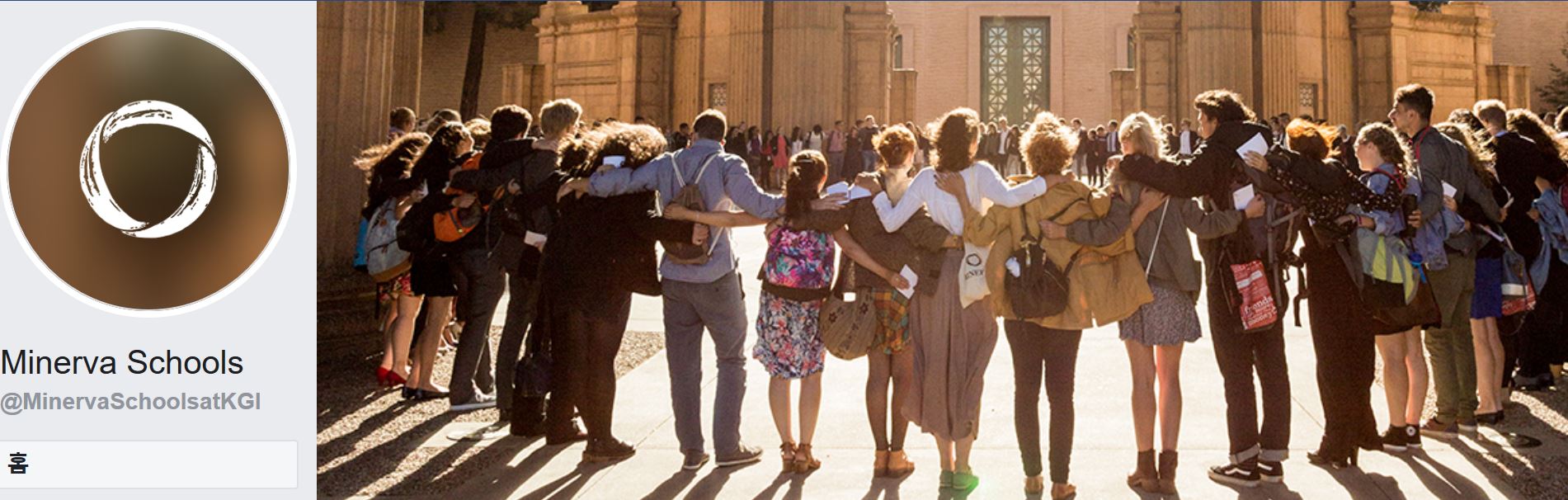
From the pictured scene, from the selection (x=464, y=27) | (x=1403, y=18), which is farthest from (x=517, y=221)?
(x=464, y=27)

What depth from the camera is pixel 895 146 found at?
588cm

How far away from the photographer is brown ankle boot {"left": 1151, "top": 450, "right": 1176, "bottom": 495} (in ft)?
18.6

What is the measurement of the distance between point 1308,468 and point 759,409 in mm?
2916

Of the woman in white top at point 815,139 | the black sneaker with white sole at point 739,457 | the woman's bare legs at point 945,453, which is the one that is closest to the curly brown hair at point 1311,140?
the woman's bare legs at point 945,453

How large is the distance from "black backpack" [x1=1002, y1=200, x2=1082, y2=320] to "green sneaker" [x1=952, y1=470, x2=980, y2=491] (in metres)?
0.76

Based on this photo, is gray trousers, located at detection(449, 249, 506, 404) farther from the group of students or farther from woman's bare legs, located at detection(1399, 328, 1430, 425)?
woman's bare legs, located at detection(1399, 328, 1430, 425)

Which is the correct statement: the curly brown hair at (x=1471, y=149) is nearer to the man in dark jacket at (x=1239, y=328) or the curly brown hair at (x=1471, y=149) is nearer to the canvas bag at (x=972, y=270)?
the man in dark jacket at (x=1239, y=328)

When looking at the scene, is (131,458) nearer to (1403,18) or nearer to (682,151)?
(682,151)

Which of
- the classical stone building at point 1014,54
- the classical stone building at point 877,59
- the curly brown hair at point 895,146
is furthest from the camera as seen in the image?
the classical stone building at point 1014,54

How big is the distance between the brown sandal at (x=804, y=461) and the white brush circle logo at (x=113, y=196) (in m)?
2.76

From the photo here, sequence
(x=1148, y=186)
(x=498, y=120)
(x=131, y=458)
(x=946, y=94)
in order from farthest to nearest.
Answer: (x=946, y=94) < (x=498, y=120) < (x=1148, y=186) < (x=131, y=458)

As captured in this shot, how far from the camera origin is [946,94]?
1834 inches

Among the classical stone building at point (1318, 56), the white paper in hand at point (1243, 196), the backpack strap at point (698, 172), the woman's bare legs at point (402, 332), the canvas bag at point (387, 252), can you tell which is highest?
the classical stone building at point (1318, 56)

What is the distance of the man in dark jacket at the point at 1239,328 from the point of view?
18.5 ft
